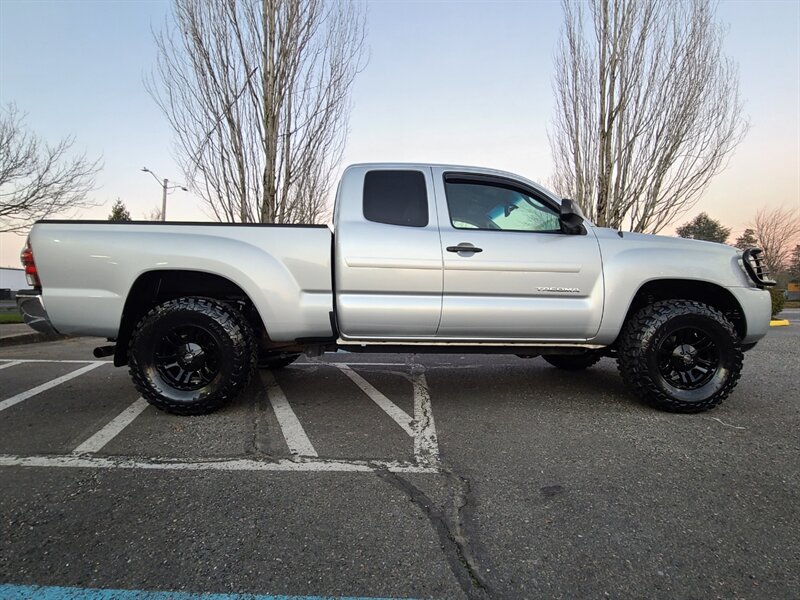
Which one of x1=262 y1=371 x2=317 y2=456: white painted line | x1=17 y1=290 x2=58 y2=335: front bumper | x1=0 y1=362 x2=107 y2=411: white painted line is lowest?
x1=0 y1=362 x2=107 y2=411: white painted line

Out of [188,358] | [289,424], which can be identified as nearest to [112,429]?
[188,358]

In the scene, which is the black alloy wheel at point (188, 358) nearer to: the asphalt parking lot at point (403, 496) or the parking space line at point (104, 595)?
the asphalt parking lot at point (403, 496)

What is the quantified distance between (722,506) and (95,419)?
4098 mm

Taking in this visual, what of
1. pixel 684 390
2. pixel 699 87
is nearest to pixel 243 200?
pixel 684 390

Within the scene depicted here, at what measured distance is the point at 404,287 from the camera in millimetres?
3430

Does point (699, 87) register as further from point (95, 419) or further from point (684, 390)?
point (95, 419)

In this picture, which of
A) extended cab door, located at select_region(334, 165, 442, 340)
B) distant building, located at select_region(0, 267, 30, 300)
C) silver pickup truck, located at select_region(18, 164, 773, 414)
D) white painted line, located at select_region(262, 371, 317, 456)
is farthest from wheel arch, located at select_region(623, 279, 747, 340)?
distant building, located at select_region(0, 267, 30, 300)

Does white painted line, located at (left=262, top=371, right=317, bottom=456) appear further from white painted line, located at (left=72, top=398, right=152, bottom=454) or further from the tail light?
the tail light

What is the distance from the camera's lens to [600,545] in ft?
6.06

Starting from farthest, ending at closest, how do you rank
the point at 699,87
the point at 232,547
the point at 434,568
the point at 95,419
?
the point at 699,87 → the point at 95,419 → the point at 232,547 → the point at 434,568

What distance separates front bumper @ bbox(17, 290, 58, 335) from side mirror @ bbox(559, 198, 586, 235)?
4.04 meters

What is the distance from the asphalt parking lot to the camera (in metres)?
1.66

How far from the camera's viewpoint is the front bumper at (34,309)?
3309mm

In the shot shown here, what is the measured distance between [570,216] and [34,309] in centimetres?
417
